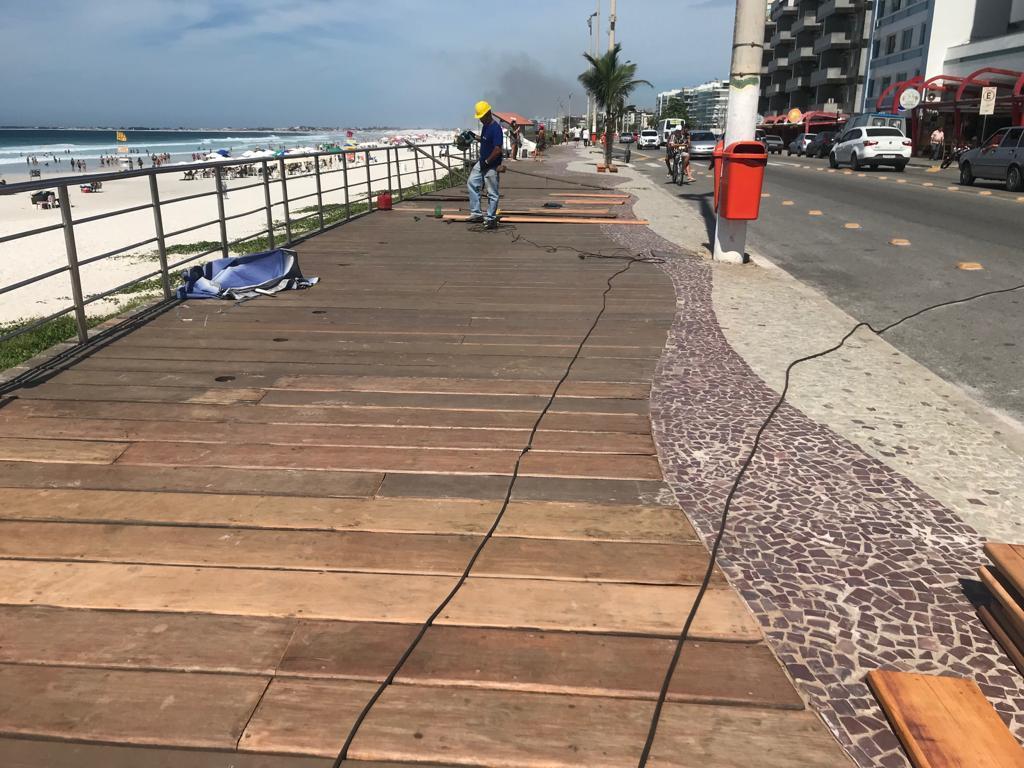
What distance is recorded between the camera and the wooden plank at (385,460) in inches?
138

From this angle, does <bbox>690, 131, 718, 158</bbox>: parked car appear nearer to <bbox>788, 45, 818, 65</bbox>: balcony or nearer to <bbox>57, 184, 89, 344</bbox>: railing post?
<bbox>57, 184, 89, 344</bbox>: railing post

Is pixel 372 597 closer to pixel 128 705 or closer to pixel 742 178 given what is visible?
pixel 128 705

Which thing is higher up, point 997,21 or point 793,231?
point 997,21

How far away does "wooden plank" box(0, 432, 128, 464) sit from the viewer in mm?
3598

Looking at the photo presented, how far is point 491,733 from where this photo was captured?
1.99 metres

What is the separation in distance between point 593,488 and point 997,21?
2273 inches

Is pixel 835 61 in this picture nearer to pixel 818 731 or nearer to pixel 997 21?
pixel 997 21

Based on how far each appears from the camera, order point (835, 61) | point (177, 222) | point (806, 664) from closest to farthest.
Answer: point (806, 664) < point (177, 222) < point (835, 61)

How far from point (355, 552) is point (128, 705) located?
911 mm

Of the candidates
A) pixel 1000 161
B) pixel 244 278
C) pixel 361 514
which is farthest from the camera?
pixel 1000 161

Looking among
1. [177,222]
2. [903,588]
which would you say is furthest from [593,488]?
[177,222]

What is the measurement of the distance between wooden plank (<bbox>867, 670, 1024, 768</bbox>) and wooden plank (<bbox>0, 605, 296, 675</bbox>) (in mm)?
1705

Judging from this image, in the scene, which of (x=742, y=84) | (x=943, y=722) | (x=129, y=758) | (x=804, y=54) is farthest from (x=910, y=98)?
(x=129, y=758)

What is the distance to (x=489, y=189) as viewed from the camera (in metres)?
11.5
